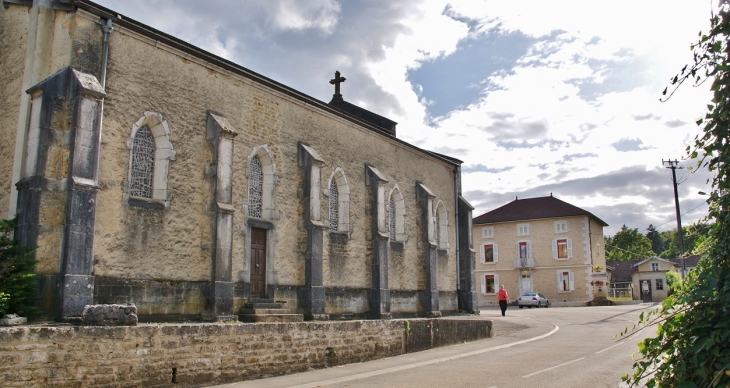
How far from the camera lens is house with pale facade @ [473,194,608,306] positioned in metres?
45.6

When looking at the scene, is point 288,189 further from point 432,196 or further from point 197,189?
point 432,196

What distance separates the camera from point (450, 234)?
2755 cm

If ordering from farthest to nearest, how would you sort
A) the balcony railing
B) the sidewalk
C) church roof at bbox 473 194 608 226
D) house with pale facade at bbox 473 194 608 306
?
the balcony railing → church roof at bbox 473 194 608 226 → house with pale facade at bbox 473 194 608 306 → the sidewalk

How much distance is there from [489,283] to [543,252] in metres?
5.33

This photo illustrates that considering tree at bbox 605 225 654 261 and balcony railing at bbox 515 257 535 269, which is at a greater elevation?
tree at bbox 605 225 654 261

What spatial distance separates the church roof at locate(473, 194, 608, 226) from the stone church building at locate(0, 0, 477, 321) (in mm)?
29634

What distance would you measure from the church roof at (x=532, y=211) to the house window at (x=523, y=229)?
2.19 feet

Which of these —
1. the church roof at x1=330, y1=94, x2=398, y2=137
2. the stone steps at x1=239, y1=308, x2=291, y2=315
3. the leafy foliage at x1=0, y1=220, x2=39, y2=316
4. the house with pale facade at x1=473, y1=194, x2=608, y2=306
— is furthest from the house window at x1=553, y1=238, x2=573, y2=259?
the leafy foliage at x1=0, y1=220, x2=39, y2=316

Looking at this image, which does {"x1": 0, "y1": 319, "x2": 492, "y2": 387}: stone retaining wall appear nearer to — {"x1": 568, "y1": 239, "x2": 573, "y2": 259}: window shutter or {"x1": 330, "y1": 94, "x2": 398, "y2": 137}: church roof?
{"x1": 330, "y1": 94, "x2": 398, "y2": 137}: church roof

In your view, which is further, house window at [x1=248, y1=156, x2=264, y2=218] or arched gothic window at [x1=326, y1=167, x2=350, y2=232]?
arched gothic window at [x1=326, y1=167, x2=350, y2=232]

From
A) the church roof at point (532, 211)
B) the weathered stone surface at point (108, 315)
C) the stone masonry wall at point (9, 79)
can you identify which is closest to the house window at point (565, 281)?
the church roof at point (532, 211)

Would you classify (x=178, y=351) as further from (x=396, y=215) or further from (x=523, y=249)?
(x=523, y=249)

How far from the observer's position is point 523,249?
4881 centimetres

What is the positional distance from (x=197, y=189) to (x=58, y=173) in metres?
3.68
